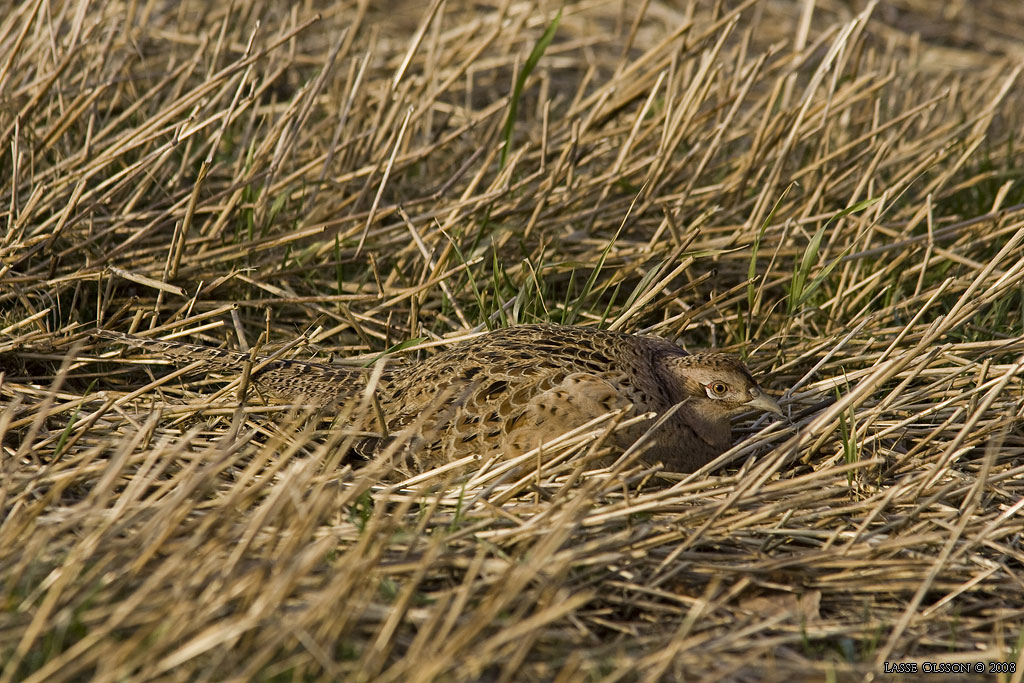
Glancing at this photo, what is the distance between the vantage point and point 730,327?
574cm

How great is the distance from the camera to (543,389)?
456 cm

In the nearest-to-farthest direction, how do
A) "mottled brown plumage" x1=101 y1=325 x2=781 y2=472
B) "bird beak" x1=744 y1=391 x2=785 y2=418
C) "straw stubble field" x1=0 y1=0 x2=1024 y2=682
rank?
"straw stubble field" x1=0 y1=0 x2=1024 y2=682, "mottled brown plumage" x1=101 y1=325 x2=781 y2=472, "bird beak" x1=744 y1=391 x2=785 y2=418

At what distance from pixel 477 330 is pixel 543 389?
0.85 metres

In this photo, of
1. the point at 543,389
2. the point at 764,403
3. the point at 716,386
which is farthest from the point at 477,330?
the point at 764,403

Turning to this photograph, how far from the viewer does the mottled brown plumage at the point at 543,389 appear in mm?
4523

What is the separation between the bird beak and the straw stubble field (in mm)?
178

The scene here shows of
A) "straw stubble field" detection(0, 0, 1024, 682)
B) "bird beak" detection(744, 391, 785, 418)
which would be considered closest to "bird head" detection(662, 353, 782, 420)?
"bird beak" detection(744, 391, 785, 418)

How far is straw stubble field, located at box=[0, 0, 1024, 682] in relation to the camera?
3.23m

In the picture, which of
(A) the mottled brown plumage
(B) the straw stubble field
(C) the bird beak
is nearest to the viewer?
(B) the straw stubble field

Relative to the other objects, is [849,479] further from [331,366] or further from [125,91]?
[125,91]

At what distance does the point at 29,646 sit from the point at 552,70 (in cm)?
736

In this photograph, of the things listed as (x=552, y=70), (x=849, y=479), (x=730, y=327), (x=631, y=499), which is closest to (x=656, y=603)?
(x=631, y=499)

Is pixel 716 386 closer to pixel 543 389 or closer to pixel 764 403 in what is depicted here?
pixel 764 403

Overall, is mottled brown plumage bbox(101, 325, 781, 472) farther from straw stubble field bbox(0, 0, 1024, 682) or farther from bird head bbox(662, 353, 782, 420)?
straw stubble field bbox(0, 0, 1024, 682)
